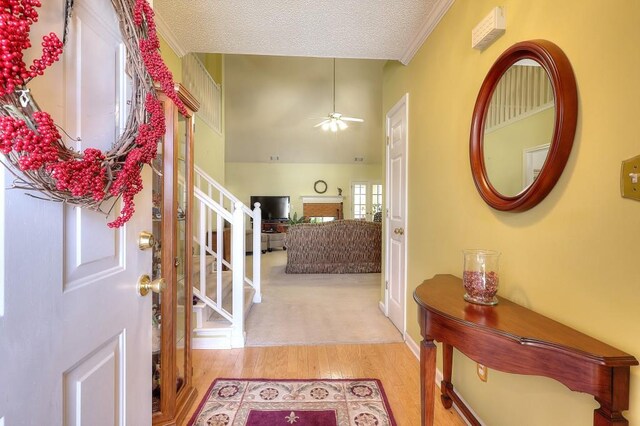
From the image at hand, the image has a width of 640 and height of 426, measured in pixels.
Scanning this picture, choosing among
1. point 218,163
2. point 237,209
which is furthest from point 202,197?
point 218,163

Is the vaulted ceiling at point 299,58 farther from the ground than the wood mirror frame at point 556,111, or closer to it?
farther from the ground

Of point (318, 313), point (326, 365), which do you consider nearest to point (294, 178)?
point (318, 313)

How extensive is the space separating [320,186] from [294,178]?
868 mm

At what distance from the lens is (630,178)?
2.76 feet

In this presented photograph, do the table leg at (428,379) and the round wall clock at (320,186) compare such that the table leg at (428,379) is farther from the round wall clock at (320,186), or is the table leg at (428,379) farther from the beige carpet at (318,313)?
the round wall clock at (320,186)

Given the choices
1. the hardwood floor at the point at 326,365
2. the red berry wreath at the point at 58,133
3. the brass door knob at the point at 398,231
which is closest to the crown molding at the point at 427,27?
the brass door knob at the point at 398,231

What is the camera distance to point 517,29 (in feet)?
4.22

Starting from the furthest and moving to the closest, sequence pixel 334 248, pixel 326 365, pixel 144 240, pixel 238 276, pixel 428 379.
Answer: pixel 334 248 < pixel 238 276 < pixel 326 365 < pixel 428 379 < pixel 144 240

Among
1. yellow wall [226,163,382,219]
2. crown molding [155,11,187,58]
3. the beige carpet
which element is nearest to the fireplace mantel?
yellow wall [226,163,382,219]

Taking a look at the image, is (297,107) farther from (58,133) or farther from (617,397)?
(617,397)

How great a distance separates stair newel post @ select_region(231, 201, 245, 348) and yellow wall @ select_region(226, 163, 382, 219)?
22.8 ft

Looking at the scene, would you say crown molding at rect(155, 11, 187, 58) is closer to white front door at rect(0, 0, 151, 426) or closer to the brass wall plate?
white front door at rect(0, 0, 151, 426)

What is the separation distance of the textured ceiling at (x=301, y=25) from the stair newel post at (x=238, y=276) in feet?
4.25

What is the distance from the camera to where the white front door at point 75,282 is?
498mm
